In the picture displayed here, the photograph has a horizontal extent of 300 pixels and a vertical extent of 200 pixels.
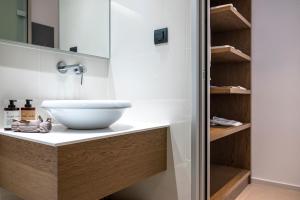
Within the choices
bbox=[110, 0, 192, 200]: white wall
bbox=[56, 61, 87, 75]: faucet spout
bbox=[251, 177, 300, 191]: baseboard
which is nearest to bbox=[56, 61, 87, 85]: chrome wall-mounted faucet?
bbox=[56, 61, 87, 75]: faucet spout

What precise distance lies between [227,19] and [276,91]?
0.81 meters

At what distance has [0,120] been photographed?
1212mm

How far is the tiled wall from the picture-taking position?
4.34 ft

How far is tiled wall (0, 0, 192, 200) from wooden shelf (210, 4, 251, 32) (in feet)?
2.18

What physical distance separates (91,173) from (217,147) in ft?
6.02

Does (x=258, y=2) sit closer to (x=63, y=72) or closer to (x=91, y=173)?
(x=63, y=72)

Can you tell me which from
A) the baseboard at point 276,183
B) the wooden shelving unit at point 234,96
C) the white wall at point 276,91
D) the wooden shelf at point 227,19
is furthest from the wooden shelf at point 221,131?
the wooden shelf at point 227,19

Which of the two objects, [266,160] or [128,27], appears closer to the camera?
[128,27]

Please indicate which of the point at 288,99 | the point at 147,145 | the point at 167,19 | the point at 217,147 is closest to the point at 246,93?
the point at 288,99

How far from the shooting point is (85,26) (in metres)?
1.68

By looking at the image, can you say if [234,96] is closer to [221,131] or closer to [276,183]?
[221,131]

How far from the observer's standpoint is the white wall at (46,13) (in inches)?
53.4

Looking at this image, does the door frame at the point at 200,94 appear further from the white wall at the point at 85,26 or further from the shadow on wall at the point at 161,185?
the white wall at the point at 85,26

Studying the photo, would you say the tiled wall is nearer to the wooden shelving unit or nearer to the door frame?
the door frame
